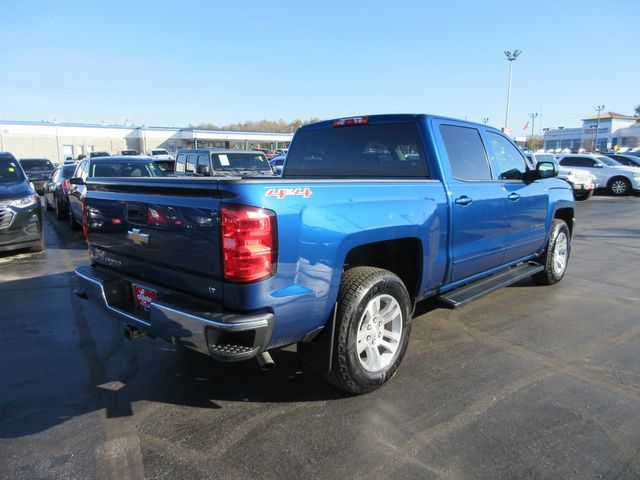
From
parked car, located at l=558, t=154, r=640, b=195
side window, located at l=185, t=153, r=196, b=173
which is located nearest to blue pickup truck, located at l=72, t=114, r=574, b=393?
side window, located at l=185, t=153, r=196, b=173

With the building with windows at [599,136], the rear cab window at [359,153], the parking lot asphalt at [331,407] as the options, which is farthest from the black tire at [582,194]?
the building with windows at [599,136]

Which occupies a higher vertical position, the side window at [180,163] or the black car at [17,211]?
the side window at [180,163]

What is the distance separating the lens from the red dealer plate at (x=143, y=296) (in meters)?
3.14

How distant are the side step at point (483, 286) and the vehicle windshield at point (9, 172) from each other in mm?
7691

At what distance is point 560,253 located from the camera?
Answer: 634 cm

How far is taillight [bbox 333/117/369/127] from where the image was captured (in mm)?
4422

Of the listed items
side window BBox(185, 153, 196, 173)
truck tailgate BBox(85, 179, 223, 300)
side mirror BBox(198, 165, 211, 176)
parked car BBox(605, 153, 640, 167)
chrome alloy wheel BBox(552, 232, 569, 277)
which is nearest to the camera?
truck tailgate BBox(85, 179, 223, 300)

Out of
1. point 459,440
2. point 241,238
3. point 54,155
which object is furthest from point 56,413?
point 54,155

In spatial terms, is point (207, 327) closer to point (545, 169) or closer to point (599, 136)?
point (545, 169)

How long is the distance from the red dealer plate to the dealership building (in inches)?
2251

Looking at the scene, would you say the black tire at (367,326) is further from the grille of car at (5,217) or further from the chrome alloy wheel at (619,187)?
the chrome alloy wheel at (619,187)

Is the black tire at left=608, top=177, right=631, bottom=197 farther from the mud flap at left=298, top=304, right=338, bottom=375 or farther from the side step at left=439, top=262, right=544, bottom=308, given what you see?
the mud flap at left=298, top=304, right=338, bottom=375

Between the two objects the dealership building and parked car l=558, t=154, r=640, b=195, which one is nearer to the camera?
parked car l=558, t=154, r=640, b=195

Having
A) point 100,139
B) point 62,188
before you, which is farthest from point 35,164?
point 100,139
